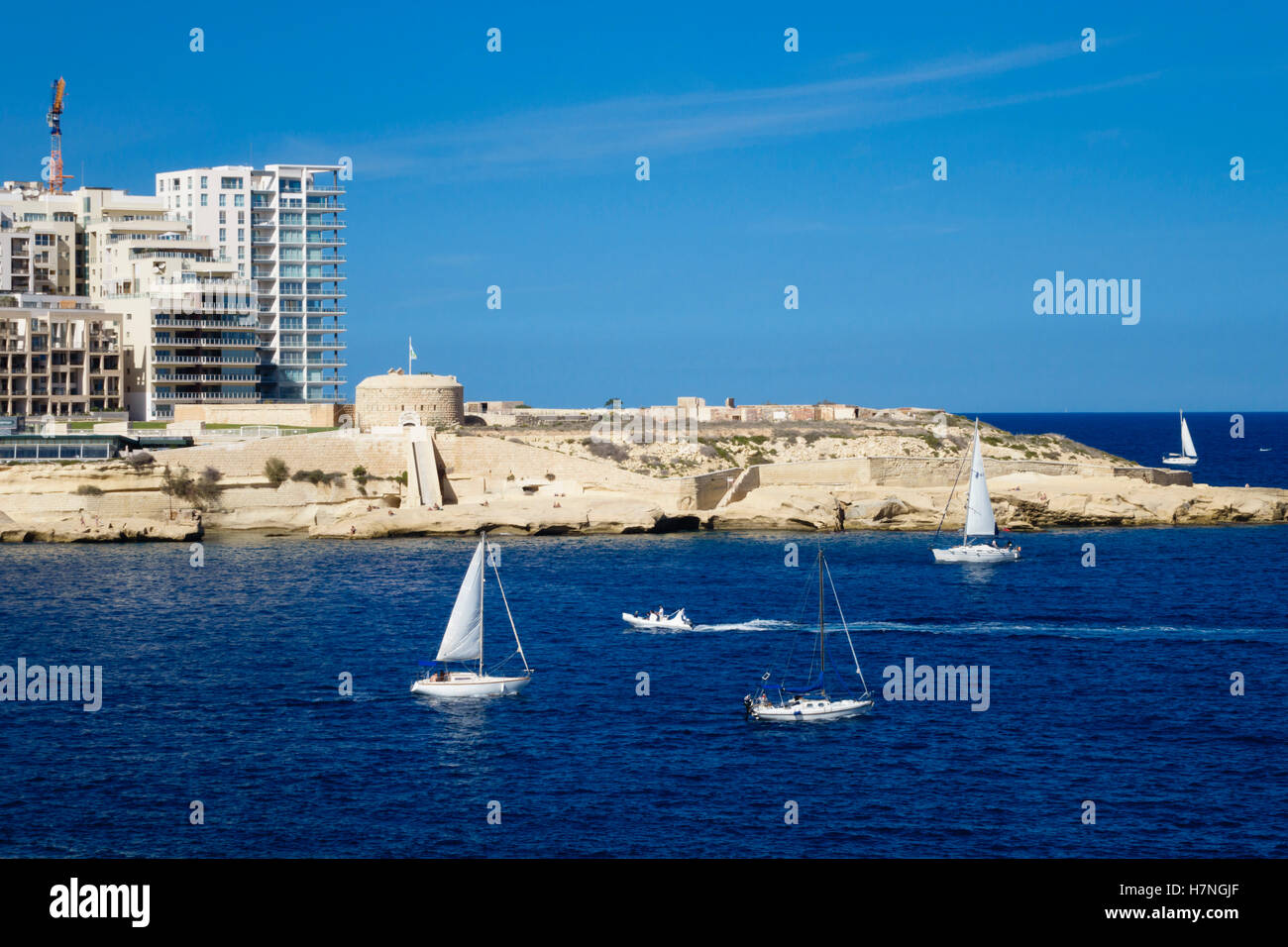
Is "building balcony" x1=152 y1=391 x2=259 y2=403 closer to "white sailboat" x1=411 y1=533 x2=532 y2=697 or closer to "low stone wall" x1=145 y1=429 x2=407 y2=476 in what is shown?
"low stone wall" x1=145 y1=429 x2=407 y2=476

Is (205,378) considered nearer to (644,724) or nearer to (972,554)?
(972,554)

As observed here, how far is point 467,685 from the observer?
→ 4084cm

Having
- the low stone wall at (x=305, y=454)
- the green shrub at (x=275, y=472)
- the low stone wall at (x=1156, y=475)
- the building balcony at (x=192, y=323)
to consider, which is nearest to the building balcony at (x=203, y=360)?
the building balcony at (x=192, y=323)

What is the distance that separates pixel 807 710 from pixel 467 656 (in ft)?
34.3

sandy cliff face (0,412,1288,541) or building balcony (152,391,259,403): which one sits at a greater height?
building balcony (152,391,259,403)

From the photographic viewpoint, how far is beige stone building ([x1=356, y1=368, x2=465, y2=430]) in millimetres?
89750

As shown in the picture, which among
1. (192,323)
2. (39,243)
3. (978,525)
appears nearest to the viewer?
(978,525)

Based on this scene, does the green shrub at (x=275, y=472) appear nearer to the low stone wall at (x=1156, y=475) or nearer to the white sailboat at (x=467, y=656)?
the white sailboat at (x=467, y=656)

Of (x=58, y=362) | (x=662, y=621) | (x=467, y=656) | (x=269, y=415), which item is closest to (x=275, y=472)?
(x=269, y=415)

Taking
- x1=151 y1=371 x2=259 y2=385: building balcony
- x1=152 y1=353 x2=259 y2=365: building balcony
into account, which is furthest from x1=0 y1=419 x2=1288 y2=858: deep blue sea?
x1=152 y1=353 x2=259 y2=365: building balcony

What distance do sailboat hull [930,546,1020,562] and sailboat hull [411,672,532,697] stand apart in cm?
3269

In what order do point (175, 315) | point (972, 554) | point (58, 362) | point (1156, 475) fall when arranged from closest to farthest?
point (972, 554)
point (1156, 475)
point (58, 362)
point (175, 315)
